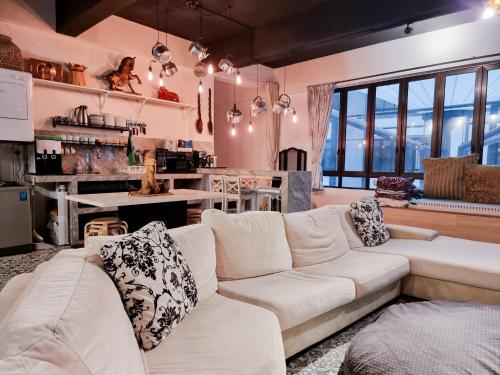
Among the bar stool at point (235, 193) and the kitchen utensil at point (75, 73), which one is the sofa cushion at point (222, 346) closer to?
the bar stool at point (235, 193)

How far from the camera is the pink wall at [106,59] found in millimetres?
4379

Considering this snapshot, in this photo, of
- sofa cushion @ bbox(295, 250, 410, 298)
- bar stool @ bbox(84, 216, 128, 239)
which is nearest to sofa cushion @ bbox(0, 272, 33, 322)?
sofa cushion @ bbox(295, 250, 410, 298)

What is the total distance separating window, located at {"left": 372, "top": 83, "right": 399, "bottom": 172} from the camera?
589 centimetres

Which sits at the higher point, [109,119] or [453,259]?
[109,119]

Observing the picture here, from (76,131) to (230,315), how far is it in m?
4.31

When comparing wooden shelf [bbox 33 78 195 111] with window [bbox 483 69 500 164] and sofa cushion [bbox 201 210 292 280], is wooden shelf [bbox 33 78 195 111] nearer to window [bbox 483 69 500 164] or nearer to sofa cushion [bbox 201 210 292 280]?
sofa cushion [bbox 201 210 292 280]

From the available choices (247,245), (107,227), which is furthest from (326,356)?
(107,227)

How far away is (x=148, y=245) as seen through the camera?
1492mm

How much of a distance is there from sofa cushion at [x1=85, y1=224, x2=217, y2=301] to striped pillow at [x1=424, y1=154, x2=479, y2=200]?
3.87 m

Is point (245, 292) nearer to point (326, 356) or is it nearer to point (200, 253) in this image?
point (200, 253)

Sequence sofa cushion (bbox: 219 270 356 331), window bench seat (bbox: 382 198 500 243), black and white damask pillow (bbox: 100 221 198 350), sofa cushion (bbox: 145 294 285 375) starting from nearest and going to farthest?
sofa cushion (bbox: 145 294 285 375), black and white damask pillow (bbox: 100 221 198 350), sofa cushion (bbox: 219 270 356 331), window bench seat (bbox: 382 198 500 243)

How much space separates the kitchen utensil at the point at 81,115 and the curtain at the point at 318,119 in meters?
4.06

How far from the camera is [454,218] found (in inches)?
152

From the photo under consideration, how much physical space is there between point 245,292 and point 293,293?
10.8 inches
